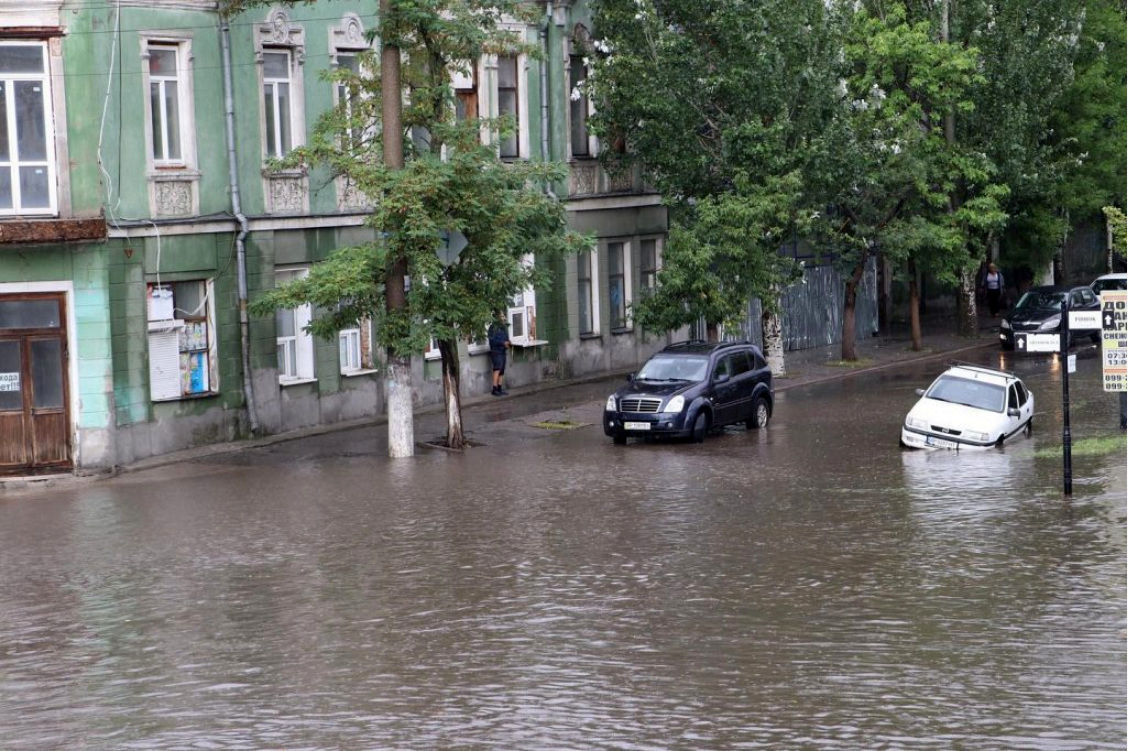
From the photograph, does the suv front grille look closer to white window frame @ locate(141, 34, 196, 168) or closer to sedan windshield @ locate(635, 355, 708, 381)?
sedan windshield @ locate(635, 355, 708, 381)

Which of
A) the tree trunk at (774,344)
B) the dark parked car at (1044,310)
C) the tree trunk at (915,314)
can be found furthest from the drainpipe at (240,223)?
the dark parked car at (1044,310)

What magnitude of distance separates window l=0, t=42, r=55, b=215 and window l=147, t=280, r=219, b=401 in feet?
8.59

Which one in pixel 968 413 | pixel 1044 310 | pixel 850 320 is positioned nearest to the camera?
pixel 968 413

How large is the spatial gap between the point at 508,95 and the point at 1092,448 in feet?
52.9

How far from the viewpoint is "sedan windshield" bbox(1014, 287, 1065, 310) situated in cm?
4825

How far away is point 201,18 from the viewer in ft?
99.7

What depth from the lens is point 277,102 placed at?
32.5 meters

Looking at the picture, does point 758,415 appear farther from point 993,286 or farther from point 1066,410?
point 993,286

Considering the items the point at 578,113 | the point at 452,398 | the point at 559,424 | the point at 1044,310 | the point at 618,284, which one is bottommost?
the point at 559,424

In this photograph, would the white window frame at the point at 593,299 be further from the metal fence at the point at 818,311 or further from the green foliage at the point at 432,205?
the green foliage at the point at 432,205

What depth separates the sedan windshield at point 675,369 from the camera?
3116 cm

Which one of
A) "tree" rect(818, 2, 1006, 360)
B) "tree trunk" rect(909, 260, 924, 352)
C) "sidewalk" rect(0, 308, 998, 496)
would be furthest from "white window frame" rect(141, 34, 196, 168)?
"tree trunk" rect(909, 260, 924, 352)

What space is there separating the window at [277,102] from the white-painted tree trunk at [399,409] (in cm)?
542

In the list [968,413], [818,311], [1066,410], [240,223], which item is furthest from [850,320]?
[1066,410]
